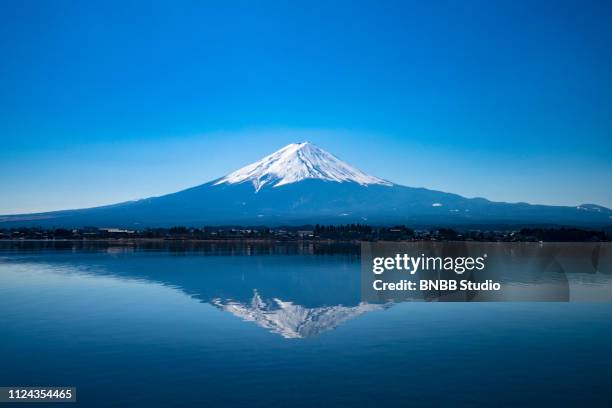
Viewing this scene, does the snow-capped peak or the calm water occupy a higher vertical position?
the snow-capped peak

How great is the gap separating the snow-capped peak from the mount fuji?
289mm

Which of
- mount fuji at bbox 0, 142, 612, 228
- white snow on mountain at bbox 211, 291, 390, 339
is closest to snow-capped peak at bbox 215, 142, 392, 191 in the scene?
mount fuji at bbox 0, 142, 612, 228

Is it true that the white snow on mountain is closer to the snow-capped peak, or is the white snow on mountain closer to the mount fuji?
the mount fuji

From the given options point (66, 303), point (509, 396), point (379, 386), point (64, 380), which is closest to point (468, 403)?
point (509, 396)

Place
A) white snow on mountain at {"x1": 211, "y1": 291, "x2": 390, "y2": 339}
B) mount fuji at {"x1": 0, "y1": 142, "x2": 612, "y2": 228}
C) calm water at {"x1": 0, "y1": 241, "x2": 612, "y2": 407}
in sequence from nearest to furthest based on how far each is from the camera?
calm water at {"x1": 0, "y1": 241, "x2": 612, "y2": 407} < white snow on mountain at {"x1": 211, "y1": 291, "x2": 390, "y2": 339} < mount fuji at {"x1": 0, "y1": 142, "x2": 612, "y2": 228}

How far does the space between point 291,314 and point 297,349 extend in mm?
5095

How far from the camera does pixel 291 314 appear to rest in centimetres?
1802

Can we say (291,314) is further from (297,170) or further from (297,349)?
(297,170)

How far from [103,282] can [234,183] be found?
150133 millimetres

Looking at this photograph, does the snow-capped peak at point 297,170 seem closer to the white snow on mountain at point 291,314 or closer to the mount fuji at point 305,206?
the mount fuji at point 305,206

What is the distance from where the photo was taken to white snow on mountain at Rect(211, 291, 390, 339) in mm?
15391

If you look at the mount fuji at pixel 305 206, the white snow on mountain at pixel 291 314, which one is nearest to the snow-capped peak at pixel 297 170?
the mount fuji at pixel 305 206

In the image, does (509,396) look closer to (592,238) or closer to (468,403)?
(468,403)

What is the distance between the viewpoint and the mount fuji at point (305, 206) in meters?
144
